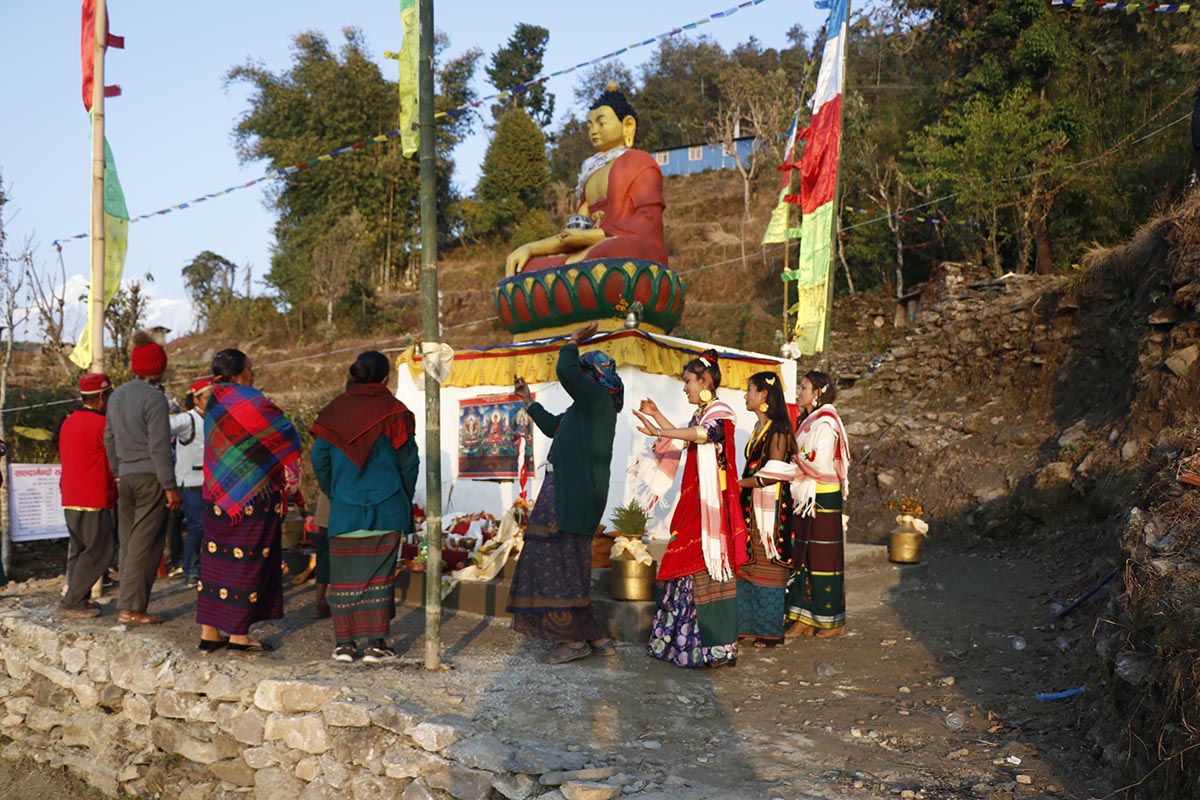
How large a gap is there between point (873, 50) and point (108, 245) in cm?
3490

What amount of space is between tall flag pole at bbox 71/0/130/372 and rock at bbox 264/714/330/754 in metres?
4.47

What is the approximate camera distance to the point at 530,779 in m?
3.49

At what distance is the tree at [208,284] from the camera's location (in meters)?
30.5

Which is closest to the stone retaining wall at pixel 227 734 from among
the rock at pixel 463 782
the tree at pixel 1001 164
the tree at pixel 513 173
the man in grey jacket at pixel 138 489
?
the rock at pixel 463 782

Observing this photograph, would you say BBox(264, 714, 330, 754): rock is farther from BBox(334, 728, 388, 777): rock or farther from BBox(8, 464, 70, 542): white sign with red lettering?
BBox(8, 464, 70, 542): white sign with red lettering

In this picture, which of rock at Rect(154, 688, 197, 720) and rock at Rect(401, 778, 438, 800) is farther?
rock at Rect(154, 688, 197, 720)

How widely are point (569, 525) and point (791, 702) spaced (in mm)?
1506

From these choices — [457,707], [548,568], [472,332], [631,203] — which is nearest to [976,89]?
[631,203]

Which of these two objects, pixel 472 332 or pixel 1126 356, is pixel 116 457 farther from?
pixel 472 332

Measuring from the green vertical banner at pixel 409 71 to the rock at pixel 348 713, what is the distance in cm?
281

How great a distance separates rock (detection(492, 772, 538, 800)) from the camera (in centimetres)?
345

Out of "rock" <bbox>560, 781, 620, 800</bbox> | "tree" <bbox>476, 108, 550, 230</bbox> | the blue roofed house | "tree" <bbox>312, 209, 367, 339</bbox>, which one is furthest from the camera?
the blue roofed house

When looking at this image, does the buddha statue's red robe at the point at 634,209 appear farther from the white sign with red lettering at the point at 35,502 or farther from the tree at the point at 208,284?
the tree at the point at 208,284

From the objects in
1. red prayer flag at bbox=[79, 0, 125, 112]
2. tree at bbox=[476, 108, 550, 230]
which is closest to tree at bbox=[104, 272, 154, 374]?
red prayer flag at bbox=[79, 0, 125, 112]
